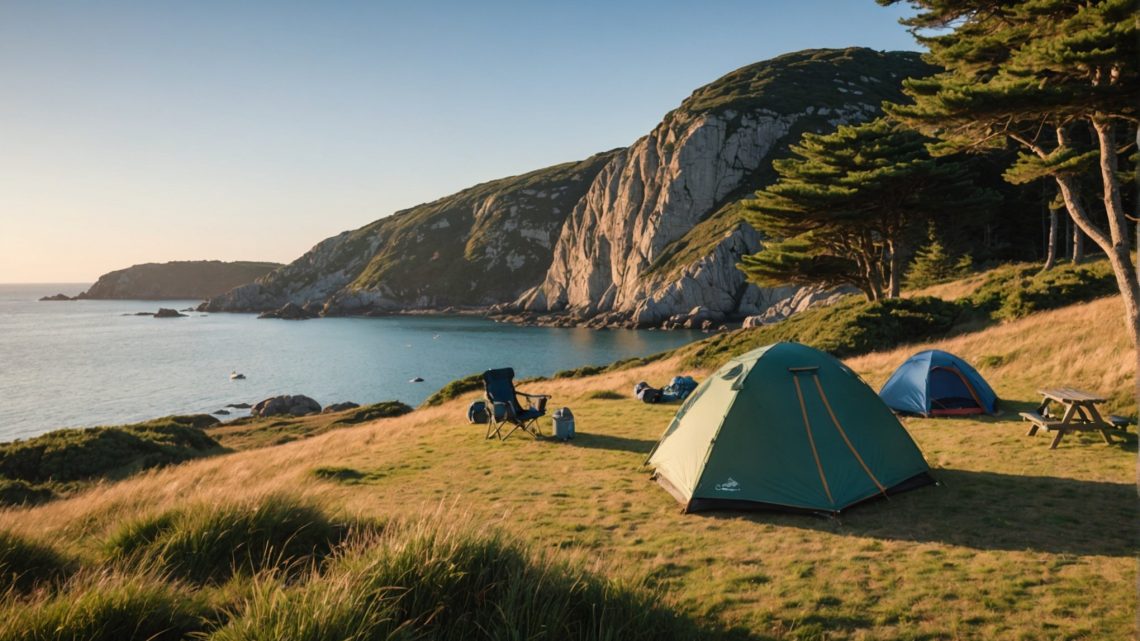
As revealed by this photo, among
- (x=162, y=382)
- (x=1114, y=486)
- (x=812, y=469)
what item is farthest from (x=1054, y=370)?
(x=162, y=382)

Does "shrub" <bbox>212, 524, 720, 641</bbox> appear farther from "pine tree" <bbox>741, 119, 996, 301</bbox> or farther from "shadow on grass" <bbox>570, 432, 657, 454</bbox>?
"pine tree" <bbox>741, 119, 996, 301</bbox>

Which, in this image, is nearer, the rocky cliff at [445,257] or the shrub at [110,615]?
the shrub at [110,615]

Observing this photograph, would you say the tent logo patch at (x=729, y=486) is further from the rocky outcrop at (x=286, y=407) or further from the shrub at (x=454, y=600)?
the rocky outcrop at (x=286, y=407)

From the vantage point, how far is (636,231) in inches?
4333

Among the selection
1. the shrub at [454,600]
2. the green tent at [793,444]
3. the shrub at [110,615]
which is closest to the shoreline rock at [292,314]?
the green tent at [793,444]

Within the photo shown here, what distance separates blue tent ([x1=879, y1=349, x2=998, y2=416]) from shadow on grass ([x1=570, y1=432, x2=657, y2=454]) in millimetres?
6196

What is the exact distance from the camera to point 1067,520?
751 centimetres

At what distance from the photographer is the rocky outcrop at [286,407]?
4431 cm

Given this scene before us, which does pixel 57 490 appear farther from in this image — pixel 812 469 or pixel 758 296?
pixel 758 296

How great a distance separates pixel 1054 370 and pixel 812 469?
11.3 m

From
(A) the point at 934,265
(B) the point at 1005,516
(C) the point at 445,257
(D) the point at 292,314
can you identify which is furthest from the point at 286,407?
(C) the point at 445,257

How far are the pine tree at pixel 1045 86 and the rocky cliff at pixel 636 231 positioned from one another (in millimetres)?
58997

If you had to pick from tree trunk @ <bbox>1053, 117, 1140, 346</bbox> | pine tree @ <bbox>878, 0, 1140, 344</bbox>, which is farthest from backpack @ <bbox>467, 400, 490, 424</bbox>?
tree trunk @ <bbox>1053, 117, 1140, 346</bbox>

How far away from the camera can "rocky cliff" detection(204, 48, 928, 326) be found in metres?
89.4
